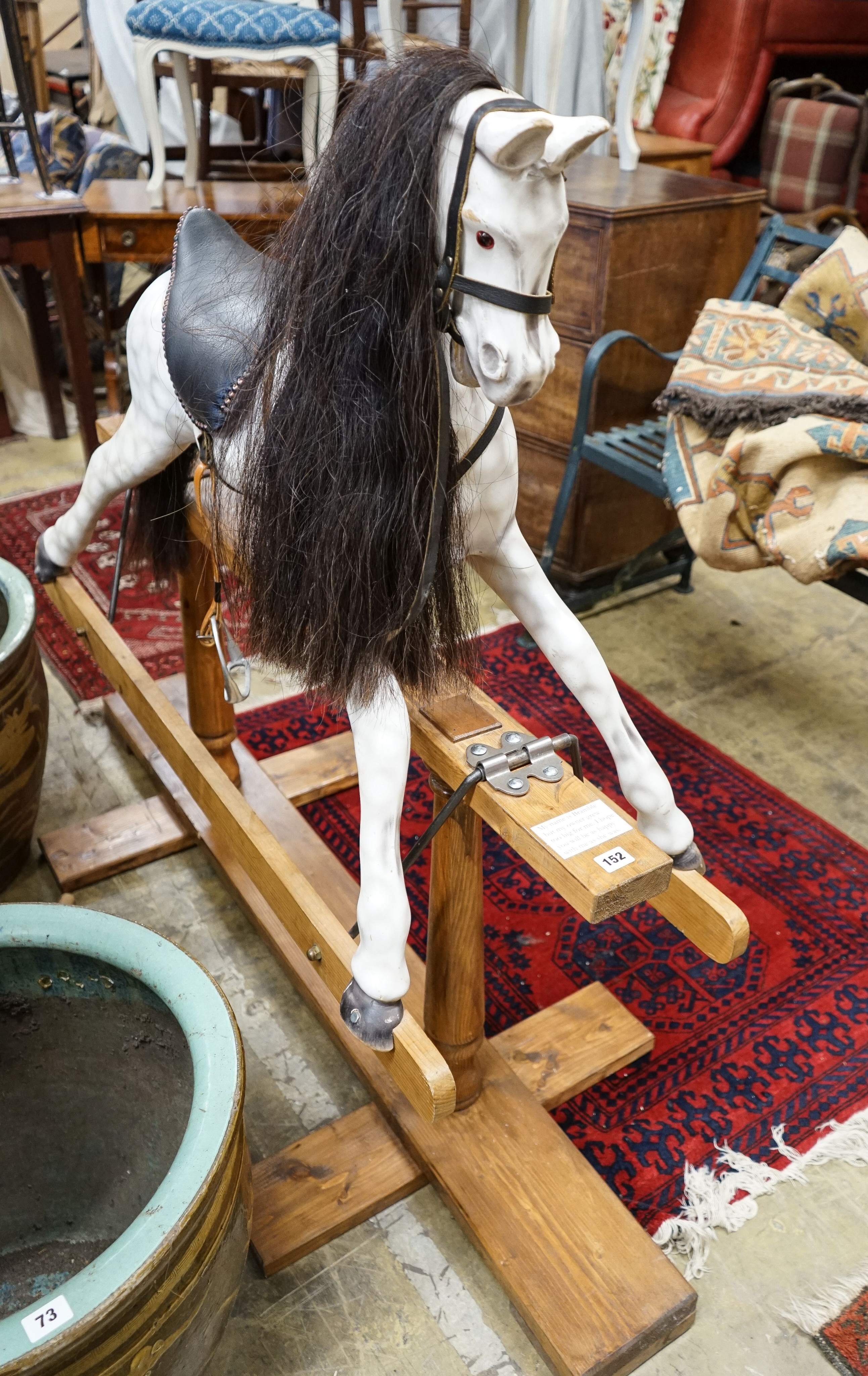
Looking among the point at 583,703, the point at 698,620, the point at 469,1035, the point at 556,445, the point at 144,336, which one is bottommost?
the point at 698,620

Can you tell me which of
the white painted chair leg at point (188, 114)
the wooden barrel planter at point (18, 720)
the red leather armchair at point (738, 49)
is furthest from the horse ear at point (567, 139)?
the red leather armchair at point (738, 49)

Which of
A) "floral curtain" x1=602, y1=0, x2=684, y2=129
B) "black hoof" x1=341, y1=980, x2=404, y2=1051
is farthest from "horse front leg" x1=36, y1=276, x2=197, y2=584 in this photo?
"floral curtain" x1=602, y1=0, x2=684, y2=129

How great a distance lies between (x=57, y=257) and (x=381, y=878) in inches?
80.1

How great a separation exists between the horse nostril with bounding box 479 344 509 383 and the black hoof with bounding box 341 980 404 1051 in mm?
499

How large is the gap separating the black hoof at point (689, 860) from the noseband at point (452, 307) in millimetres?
372

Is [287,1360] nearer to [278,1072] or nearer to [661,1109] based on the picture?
[278,1072]

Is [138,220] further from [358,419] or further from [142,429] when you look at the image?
[358,419]

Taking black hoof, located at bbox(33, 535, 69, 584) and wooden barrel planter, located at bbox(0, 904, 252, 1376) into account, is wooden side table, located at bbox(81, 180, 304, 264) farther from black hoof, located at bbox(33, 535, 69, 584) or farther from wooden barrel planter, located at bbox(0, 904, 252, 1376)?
wooden barrel planter, located at bbox(0, 904, 252, 1376)

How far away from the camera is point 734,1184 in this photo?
114 cm

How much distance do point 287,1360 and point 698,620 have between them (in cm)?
158

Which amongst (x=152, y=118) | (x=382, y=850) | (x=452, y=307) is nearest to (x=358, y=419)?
(x=452, y=307)

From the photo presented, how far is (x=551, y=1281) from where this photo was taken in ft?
3.25

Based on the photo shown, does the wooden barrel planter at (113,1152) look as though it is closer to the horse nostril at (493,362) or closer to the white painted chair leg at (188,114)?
the horse nostril at (493,362)

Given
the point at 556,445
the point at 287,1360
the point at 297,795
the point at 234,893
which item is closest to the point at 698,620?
the point at 556,445
